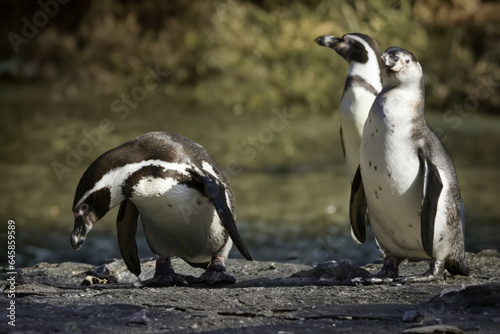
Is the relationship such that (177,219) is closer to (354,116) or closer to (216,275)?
(216,275)

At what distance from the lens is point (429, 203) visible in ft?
12.2

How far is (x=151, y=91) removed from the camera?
14.4 metres

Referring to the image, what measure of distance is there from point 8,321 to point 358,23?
12165 mm

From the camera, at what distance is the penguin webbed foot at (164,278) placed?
412 centimetres

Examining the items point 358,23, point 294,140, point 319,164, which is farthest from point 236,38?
point 319,164

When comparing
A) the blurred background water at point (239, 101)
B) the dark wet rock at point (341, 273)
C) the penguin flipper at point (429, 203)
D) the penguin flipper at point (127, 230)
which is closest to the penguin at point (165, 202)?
the penguin flipper at point (127, 230)

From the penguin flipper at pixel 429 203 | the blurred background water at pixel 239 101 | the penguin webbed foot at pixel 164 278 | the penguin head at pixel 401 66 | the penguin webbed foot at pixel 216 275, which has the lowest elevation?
the blurred background water at pixel 239 101

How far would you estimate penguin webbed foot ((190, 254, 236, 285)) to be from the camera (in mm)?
4141

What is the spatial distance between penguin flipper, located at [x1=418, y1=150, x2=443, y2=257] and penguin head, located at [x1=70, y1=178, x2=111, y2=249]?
138 centimetres

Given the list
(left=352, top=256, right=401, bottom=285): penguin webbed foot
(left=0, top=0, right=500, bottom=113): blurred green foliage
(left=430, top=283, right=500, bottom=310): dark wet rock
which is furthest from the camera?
(left=0, top=0, right=500, bottom=113): blurred green foliage

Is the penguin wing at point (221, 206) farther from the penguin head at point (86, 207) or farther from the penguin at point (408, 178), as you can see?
the penguin at point (408, 178)

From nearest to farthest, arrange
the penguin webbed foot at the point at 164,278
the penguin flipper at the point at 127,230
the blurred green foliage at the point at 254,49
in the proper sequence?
1. the penguin webbed foot at the point at 164,278
2. the penguin flipper at the point at 127,230
3. the blurred green foliage at the point at 254,49

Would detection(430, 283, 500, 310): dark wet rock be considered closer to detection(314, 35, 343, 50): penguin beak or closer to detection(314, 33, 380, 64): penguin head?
detection(314, 33, 380, 64): penguin head

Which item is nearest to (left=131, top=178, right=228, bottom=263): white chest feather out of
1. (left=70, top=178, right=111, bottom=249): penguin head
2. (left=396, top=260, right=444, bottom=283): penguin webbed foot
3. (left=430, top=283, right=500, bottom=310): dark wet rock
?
(left=70, top=178, right=111, bottom=249): penguin head
